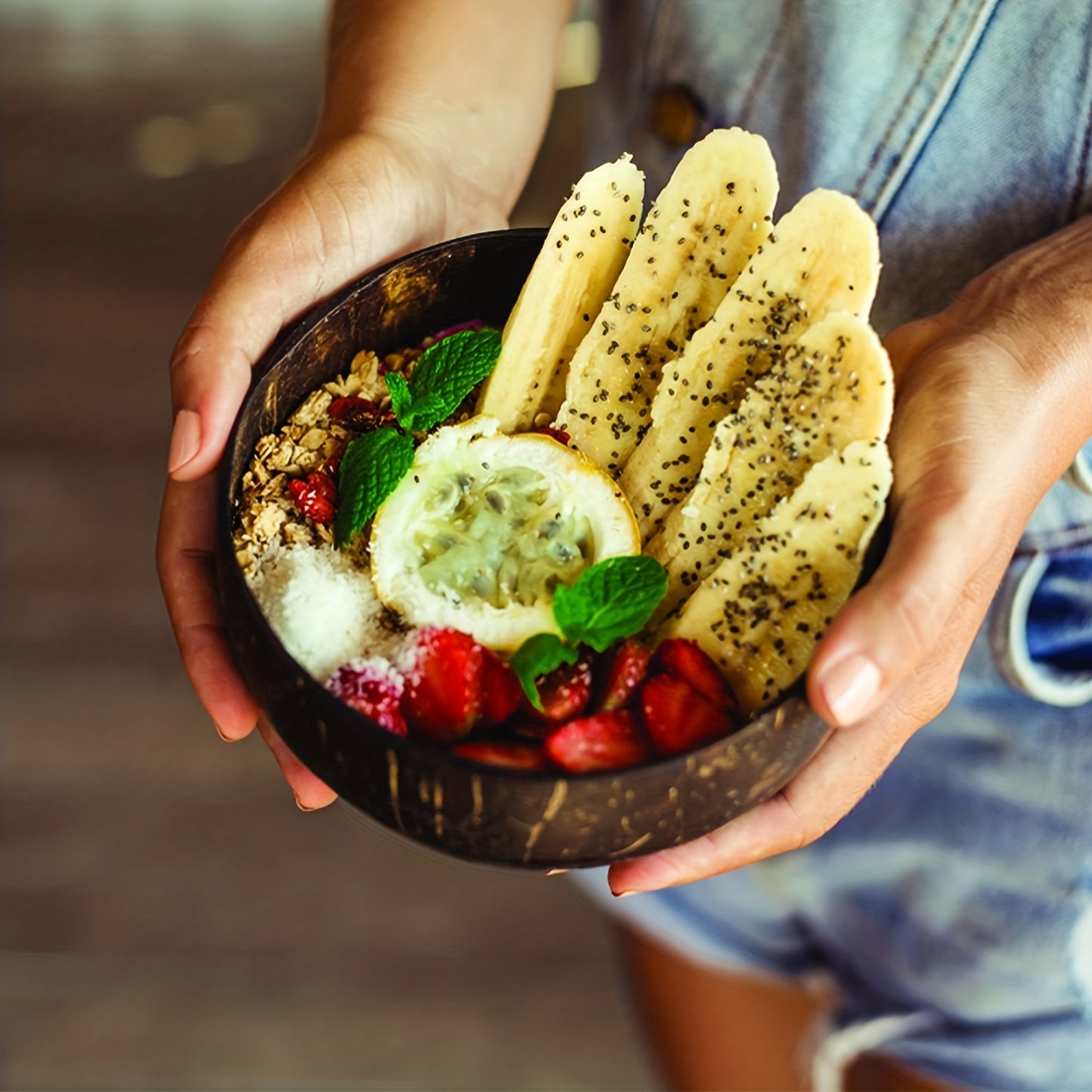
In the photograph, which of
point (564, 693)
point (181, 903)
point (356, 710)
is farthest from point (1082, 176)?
point (181, 903)

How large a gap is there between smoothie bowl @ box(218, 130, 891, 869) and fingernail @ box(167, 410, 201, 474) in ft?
0.12

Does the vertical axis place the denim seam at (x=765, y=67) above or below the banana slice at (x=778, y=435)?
above

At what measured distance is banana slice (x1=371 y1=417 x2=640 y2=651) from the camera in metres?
0.85

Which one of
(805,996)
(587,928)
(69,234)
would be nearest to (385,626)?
(805,996)

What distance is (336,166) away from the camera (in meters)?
1.05

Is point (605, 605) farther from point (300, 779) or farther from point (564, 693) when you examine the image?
point (300, 779)

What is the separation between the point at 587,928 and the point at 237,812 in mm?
611

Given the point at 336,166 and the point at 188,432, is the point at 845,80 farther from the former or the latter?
the point at 188,432

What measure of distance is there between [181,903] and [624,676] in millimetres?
1355

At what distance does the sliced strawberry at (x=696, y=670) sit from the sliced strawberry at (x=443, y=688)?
0.13m

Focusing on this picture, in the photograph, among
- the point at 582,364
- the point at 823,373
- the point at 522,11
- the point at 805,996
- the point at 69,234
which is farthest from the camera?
the point at 69,234

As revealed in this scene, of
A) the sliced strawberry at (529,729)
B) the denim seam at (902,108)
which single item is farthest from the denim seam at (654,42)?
the sliced strawberry at (529,729)

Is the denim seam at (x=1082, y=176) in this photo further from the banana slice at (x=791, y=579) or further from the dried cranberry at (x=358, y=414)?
the dried cranberry at (x=358, y=414)

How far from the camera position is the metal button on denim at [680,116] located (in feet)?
3.70
